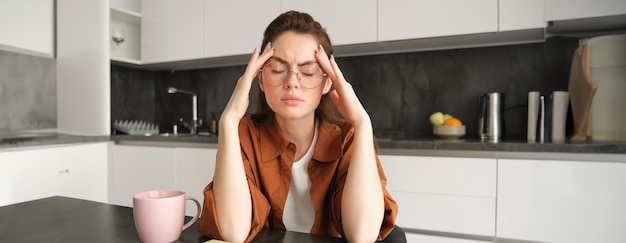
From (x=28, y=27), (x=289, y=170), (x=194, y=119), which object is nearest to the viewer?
(x=289, y=170)

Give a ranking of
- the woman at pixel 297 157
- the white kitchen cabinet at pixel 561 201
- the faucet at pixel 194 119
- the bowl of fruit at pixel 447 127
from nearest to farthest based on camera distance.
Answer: the woman at pixel 297 157, the white kitchen cabinet at pixel 561 201, the bowl of fruit at pixel 447 127, the faucet at pixel 194 119

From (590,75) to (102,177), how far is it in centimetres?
256

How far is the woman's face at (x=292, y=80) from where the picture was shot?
856mm

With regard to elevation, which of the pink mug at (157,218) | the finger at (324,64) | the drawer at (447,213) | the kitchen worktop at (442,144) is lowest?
the drawer at (447,213)

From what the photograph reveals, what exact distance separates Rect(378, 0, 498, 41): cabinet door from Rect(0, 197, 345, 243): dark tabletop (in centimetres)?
153

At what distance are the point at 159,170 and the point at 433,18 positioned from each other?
67.0 inches

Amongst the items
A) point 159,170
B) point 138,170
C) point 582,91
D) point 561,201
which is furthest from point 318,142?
point 138,170

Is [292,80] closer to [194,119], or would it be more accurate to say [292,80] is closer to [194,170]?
[194,170]

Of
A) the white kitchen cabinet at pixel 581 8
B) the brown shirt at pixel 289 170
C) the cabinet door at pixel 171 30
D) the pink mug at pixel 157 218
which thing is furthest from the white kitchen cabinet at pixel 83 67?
the white kitchen cabinet at pixel 581 8

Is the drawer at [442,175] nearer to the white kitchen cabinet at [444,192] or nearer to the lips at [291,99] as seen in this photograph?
the white kitchen cabinet at [444,192]

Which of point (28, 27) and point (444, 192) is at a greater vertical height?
point (28, 27)

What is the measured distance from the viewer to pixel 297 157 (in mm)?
1037

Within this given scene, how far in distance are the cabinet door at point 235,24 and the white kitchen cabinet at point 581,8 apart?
1.36 metres

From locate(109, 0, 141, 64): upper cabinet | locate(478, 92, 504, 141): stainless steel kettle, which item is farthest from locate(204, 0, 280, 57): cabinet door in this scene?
locate(478, 92, 504, 141): stainless steel kettle
